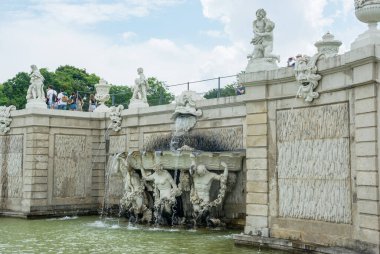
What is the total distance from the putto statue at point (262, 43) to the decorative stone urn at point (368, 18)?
118 inches

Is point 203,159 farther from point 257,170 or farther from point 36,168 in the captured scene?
point 36,168

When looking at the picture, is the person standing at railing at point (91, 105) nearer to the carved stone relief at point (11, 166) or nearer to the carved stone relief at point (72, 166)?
the carved stone relief at point (72, 166)

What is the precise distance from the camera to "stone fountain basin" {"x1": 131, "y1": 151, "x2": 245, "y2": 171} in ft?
52.5

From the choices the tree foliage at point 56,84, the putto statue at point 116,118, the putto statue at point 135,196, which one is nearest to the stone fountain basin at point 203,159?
the putto statue at point 135,196

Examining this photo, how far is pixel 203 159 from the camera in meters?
16.0

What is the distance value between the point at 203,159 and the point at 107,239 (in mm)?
3734

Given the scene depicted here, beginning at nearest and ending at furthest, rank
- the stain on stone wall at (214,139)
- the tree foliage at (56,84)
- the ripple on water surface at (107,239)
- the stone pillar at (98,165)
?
the ripple on water surface at (107,239), the stain on stone wall at (214,139), the stone pillar at (98,165), the tree foliage at (56,84)

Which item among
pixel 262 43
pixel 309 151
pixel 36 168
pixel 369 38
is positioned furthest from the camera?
pixel 36 168

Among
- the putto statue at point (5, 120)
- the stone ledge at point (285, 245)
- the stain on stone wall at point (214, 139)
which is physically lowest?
the stone ledge at point (285, 245)

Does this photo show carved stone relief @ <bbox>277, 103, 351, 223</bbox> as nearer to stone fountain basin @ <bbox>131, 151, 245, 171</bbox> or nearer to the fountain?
stone fountain basin @ <bbox>131, 151, 245, 171</bbox>

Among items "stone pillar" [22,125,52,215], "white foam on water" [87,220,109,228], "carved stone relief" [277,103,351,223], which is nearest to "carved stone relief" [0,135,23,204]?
"stone pillar" [22,125,52,215]

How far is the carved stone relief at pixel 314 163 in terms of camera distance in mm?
10844

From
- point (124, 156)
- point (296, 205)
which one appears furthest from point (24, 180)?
point (296, 205)

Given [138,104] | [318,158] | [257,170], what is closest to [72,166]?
[138,104]
